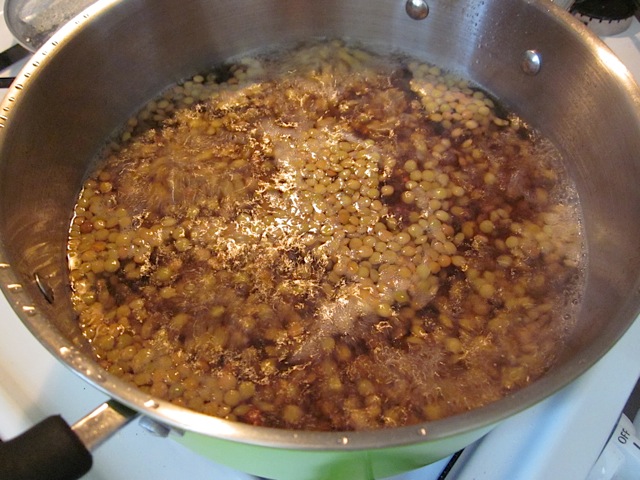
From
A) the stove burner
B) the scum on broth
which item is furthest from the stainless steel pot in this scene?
the stove burner

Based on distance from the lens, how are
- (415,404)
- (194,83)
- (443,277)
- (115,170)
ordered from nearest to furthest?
(415,404) < (443,277) < (115,170) < (194,83)

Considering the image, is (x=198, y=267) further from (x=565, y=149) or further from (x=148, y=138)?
(x=565, y=149)

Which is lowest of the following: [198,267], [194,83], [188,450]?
[188,450]

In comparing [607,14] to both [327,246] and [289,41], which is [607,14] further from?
[327,246]

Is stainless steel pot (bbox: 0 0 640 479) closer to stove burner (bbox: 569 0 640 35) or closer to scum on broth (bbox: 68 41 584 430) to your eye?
scum on broth (bbox: 68 41 584 430)

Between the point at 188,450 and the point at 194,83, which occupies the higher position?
the point at 194,83

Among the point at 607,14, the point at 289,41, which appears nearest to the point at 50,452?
the point at 289,41

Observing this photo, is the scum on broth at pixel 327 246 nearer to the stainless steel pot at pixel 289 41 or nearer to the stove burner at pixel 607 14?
the stainless steel pot at pixel 289 41

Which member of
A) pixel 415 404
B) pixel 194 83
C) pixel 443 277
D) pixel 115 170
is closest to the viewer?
pixel 415 404

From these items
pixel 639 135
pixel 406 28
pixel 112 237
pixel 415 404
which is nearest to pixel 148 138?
pixel 112 237
